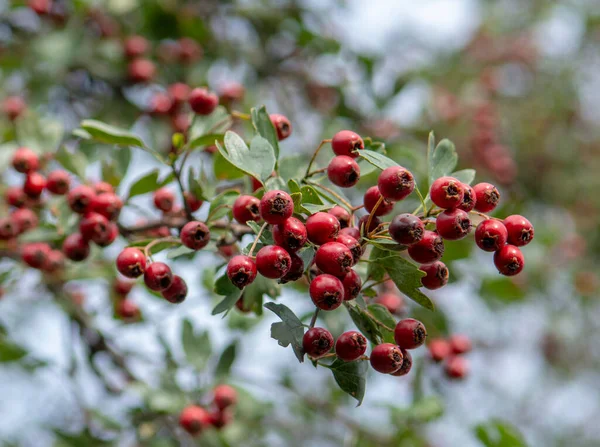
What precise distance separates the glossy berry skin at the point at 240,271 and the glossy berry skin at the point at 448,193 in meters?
0.49

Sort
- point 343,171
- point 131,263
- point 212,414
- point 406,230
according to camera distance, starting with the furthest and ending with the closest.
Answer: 1. point 212,414
2. point 131,263
3. point 343,171
4. point 406,230

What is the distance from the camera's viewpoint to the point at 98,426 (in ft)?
10.9

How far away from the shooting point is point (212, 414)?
2863 mm

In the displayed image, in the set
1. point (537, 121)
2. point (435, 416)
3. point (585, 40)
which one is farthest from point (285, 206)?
point (585, 40)

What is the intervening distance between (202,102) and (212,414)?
4.99ft

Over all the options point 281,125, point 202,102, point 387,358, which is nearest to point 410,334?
point 387,358

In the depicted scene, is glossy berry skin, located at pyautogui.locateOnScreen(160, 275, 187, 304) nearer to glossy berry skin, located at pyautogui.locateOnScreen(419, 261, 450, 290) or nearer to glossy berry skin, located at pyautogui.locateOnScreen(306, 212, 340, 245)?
glossy berry skin, located at pyautogui.locateOnScreen(306, 212, 340, 245)

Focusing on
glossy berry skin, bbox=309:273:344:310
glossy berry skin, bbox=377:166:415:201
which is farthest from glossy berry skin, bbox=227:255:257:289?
glossy berry skin, bbox=377:166:415:201

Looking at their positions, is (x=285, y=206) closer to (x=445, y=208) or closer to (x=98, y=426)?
(x=445, y=208)

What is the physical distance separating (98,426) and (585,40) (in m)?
7.27

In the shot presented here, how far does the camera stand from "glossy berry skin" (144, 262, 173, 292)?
1739 mm

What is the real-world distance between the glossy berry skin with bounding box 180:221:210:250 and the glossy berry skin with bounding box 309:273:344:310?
1.37 feet

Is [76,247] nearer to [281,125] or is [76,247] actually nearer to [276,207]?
[281,125]

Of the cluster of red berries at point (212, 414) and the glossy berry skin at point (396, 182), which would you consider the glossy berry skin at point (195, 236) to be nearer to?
the glossy berry skin at point (396, 182)
